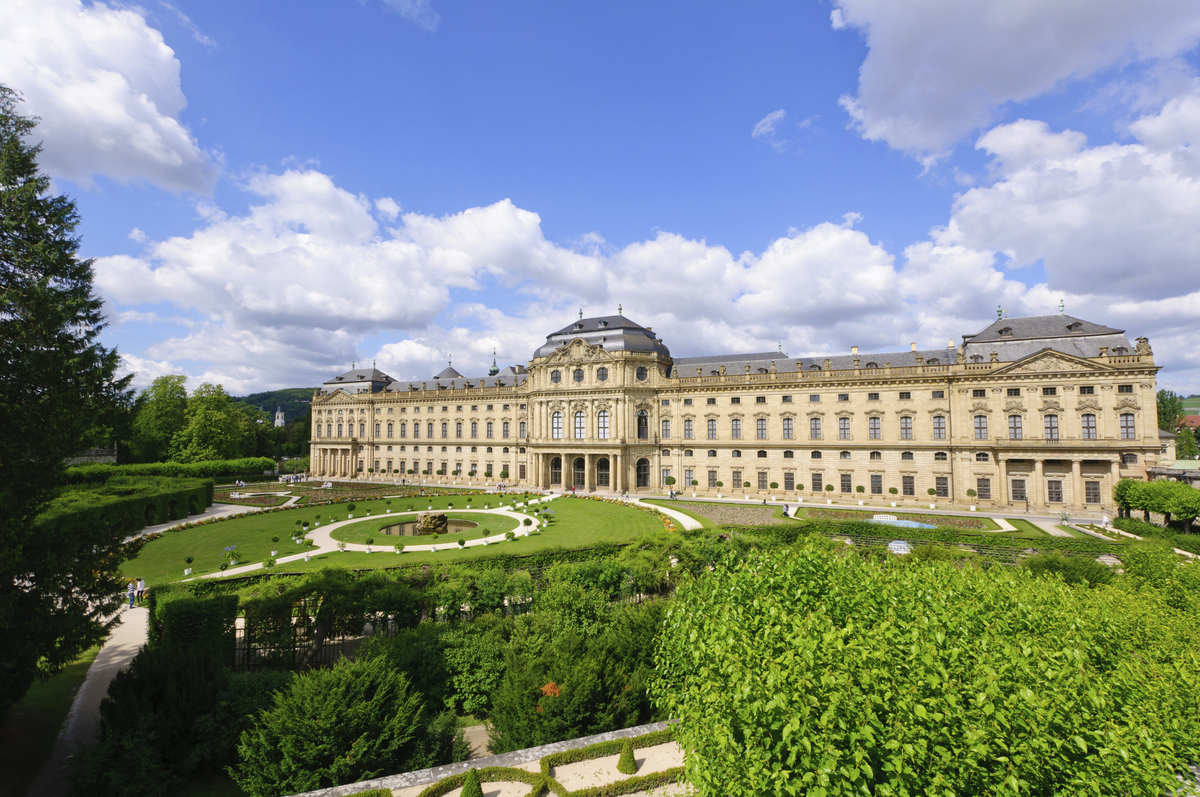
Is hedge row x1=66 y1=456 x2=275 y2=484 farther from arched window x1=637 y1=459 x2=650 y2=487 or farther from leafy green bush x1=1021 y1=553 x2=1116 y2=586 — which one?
leafy green bush x1=1021 y1=553 x2=1116 y2=586

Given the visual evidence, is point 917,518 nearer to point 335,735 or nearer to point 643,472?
point 643,472

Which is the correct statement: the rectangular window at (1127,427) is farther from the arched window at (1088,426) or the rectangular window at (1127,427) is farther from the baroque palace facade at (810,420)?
the arched window at (1088,426)

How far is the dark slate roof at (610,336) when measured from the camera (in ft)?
213

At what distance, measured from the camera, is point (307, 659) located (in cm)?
1927

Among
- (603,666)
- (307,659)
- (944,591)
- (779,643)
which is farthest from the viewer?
(307,659)

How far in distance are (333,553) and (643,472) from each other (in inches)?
1558

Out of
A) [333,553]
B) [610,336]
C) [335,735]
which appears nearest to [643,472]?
[610,336]

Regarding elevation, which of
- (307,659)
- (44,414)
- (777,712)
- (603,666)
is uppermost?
(44,414)

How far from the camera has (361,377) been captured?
89438 millimetres

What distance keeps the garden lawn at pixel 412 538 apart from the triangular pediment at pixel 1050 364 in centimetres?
4879

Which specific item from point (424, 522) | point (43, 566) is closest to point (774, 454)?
point (424, 522)

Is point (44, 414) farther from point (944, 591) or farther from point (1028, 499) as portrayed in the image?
point (1028, 499)

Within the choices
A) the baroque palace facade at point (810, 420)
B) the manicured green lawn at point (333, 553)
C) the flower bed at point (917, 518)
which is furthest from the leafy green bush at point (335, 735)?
the baroque palace facade at point (810, 420)

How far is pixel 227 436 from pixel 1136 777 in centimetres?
9095
